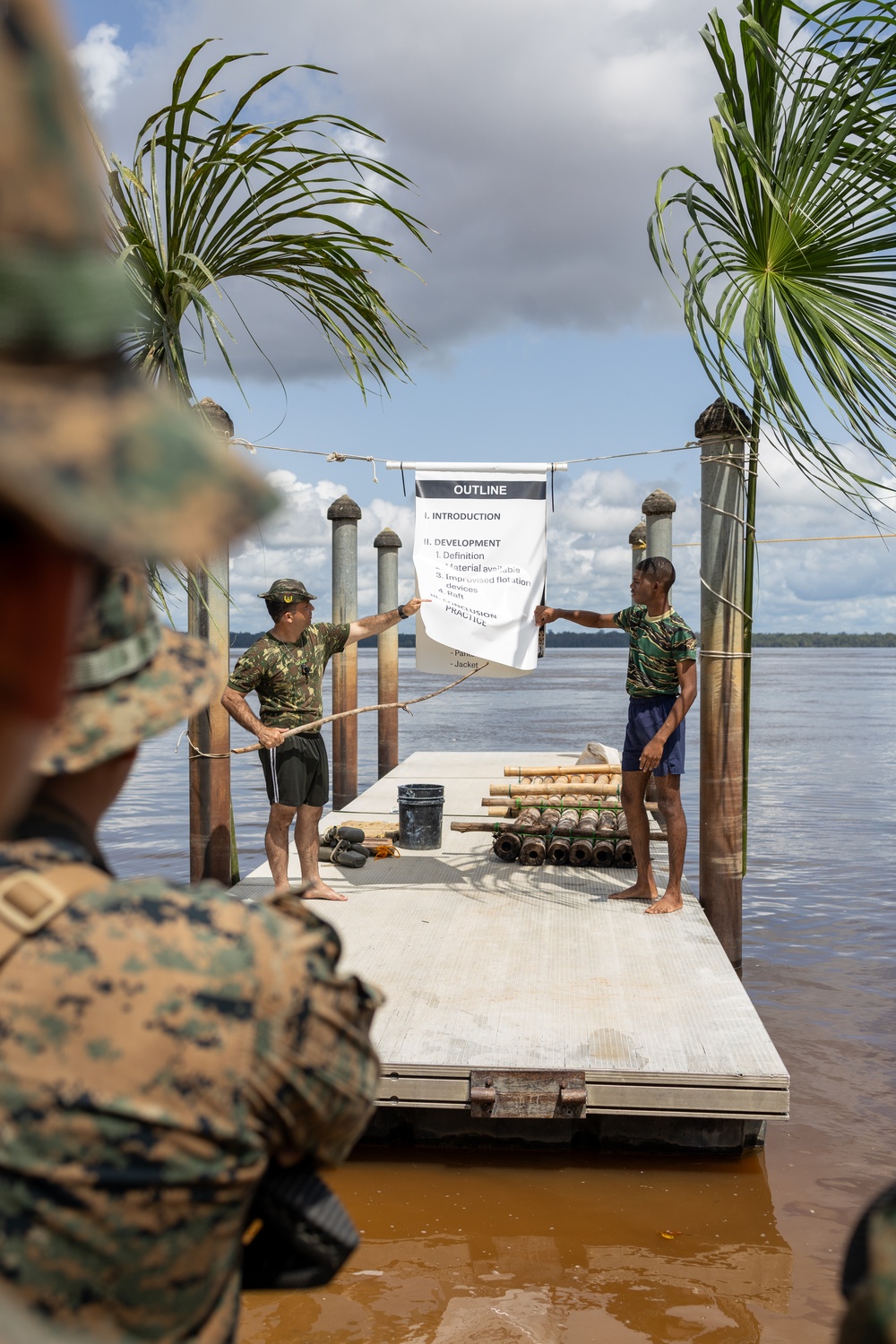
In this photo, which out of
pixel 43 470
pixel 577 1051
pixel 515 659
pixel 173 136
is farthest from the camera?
pixel 515 659

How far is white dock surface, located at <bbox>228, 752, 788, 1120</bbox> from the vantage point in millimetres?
4453

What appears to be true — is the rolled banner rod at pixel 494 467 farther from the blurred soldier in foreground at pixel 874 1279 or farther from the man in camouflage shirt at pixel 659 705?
the blurred soldier in foreground at pixel 874 1279

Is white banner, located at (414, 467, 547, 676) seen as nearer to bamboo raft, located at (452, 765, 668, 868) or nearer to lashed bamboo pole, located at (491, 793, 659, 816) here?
bamboo raft, located at (452, 765, 668, 868)

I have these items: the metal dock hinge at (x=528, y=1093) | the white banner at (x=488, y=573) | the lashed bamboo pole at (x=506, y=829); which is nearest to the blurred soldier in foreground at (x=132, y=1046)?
the metal dock hinge at (x=528, y=1093)

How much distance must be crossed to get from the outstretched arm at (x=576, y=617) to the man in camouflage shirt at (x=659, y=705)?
34 cm

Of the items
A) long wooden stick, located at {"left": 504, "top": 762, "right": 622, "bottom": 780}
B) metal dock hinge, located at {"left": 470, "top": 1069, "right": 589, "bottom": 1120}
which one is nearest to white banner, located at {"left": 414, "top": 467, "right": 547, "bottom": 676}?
long wooden stick, located at {"left": 504, "top": 762, "right": 622, "bottom": 780}

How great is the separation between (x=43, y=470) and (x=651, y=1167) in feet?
15.5

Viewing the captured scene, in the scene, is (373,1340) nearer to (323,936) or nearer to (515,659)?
(323,936)

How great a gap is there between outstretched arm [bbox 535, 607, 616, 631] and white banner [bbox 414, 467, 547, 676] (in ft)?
0.31

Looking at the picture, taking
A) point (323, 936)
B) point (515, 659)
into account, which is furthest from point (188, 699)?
point (515, 659)

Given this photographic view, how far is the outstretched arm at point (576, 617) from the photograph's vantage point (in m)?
7.15

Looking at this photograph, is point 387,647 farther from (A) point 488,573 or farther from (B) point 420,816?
(A) point 488,573

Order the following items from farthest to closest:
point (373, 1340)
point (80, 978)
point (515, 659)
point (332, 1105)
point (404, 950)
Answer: point (515, 659)
point (404, 950)
point (373, 1340)
point (332, 1105)
point (80, 978)

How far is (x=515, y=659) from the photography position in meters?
7.55
